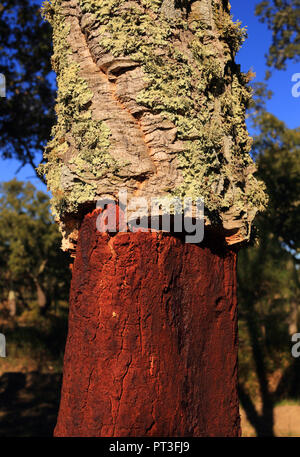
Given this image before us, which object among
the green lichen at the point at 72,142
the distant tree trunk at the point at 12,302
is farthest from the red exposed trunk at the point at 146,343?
the distant tree trunk at the point at 12,302

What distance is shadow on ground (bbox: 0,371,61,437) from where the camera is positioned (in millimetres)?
7254

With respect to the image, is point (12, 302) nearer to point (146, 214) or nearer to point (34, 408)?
point (34, 408)

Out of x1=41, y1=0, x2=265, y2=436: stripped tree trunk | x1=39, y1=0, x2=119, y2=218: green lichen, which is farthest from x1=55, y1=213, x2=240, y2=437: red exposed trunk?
x1=39, y1=0, x2=119, y2=218: green lichen

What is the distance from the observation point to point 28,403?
855 cm

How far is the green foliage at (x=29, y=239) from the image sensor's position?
1620 centimetres

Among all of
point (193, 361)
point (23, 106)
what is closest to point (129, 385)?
point (193, 361)

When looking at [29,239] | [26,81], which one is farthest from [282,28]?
[29,239]

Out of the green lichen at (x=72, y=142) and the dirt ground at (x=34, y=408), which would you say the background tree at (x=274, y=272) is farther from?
the green lichen at (x=72, y=142)

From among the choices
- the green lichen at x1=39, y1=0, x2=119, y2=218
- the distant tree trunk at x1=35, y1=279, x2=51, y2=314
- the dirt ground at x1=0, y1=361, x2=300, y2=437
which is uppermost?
the distant tree trunk at x1=35, y1=279, x2=51, y2=314

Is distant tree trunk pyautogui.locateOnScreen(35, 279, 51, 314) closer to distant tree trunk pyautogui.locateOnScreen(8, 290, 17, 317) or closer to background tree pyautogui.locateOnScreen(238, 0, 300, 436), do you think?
distant tree trunk pyautogui.locateOnScreen(8, 290, 17, 317)

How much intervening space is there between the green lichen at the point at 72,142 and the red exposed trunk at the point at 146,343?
0.15 metres

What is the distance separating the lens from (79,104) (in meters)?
1.68

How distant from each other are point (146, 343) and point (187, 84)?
3.38ft

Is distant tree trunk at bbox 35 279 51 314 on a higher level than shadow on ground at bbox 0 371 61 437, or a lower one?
higher
